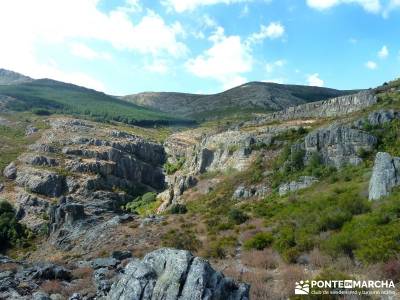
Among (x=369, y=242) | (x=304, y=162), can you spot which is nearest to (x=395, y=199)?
(x=369, y=242)

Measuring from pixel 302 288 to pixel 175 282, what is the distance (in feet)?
12.9

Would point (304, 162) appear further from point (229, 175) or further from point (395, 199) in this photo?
point (395, 199)

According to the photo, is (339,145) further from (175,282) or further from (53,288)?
(175,282)

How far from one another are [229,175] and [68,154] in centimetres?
4937

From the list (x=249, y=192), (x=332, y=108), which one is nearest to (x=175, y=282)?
(x=249, y=192)

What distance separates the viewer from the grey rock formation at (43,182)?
7641cm

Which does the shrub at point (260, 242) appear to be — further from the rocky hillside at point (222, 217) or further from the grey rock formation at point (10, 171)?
the grey rock formation at point (10, 171)

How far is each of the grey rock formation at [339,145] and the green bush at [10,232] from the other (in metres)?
37.9

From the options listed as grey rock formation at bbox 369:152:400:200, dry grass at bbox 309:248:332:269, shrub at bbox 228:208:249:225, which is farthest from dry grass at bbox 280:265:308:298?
shrub at bbox 228:208:249:225

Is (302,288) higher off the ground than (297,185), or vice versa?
(297,185)

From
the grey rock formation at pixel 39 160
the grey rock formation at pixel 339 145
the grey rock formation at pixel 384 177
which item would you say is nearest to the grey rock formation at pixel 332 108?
the grey rock formation at pixel 339 145

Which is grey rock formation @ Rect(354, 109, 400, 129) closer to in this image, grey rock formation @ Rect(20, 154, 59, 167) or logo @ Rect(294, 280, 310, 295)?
logo @ Rect(294, 280, 310, 295)

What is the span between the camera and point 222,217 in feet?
110

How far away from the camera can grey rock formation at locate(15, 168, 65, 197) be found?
251 ft
